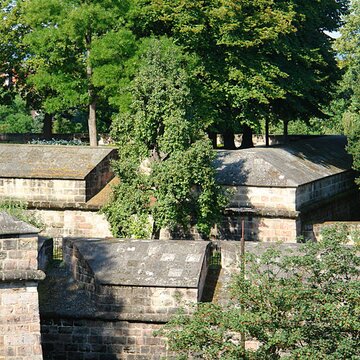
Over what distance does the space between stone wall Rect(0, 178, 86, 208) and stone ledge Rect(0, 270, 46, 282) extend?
11.0m

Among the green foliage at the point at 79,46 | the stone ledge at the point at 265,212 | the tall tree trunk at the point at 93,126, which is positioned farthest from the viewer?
the tall tree trunk at the point at 93,126

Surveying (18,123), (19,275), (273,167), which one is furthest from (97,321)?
(18,123)

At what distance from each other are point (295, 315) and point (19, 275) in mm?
4782

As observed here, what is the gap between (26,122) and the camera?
6500cm

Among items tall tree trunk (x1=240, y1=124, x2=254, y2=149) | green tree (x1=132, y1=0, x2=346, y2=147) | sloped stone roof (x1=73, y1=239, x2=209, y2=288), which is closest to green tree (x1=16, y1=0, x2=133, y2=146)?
green tree (x1=132, y1=0, x2=346, y2=147)

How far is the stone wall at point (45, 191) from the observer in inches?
1025

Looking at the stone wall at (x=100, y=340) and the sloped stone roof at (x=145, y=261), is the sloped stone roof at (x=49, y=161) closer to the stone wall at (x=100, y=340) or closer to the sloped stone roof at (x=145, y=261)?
the sloped stone roof at (x=145, y=261)

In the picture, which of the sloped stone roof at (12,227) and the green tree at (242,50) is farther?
the green tree at (242,50)

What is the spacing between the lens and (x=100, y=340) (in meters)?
17.6

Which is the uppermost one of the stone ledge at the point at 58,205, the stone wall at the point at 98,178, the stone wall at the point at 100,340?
the stone wall at the point at 98,178

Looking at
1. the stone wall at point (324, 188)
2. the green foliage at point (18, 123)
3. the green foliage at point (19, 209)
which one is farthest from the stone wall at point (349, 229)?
the green foliage at point (18, 123)

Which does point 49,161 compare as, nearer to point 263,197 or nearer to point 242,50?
point 263,197

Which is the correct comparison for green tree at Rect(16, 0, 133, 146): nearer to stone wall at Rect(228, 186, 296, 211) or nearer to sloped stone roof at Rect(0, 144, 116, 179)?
sloped stone roof at Rect(0, 144, 116, 179)

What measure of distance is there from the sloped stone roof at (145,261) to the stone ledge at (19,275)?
264 centimetres
